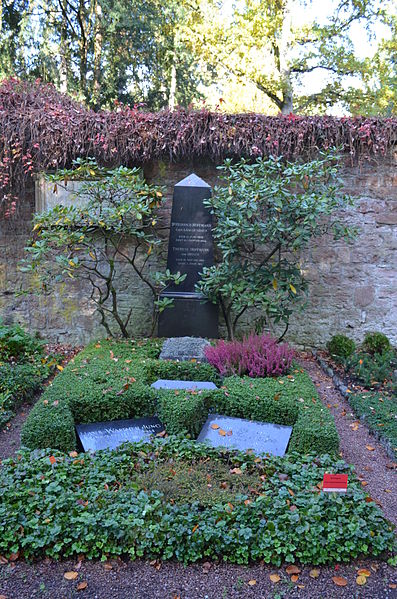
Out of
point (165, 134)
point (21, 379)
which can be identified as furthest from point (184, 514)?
point (165, 134)

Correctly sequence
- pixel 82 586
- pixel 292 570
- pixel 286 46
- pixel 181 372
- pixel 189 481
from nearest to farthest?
pixel 82 586 < pixel 292 570 < pixel 189 481 < pixel 181 372 < pixel 286 46

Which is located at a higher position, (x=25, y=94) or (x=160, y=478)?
(x=25, y=94)

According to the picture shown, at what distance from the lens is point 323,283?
6316 mm

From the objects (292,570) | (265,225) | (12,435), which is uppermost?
(265,225)

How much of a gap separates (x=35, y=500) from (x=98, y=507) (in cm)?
32

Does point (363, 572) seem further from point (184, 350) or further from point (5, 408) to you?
point (5, 408)

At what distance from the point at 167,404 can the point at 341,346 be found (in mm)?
3059

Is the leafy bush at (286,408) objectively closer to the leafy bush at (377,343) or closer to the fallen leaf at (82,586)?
the fallen leaf at (82,586)

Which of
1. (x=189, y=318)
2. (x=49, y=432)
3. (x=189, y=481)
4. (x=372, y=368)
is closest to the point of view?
(x=189, y=481)

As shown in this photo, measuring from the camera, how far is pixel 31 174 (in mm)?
6141

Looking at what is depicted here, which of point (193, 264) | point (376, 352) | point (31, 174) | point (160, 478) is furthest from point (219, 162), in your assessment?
point (160, 478)

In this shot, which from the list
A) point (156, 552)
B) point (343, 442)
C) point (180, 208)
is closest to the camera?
point (156, 552)

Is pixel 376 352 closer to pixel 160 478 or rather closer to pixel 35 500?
pixel 160 478

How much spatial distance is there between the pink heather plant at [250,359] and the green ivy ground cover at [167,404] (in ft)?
0.51
